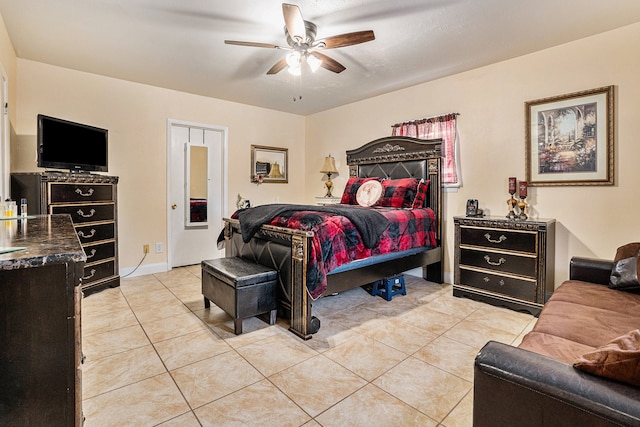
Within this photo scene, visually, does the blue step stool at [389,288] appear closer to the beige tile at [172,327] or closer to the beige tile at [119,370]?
the beige tile at [172,327]

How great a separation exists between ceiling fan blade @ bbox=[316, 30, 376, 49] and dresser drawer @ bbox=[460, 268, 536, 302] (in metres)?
2.41

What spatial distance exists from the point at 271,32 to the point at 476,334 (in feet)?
9.96

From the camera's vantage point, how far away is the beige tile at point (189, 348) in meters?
2.10

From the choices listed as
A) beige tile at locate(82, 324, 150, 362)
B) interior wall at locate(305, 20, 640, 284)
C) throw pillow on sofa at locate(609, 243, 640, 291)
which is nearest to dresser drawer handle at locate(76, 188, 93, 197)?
beige tile at locate(82, 324, 150, 362)

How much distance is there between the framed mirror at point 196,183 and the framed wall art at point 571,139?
4132 millimetres

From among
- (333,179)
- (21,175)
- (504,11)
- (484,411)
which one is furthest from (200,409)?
(333,179)

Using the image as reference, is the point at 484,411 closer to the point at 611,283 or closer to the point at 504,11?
the point at 611,283

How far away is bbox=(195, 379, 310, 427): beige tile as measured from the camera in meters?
1.54

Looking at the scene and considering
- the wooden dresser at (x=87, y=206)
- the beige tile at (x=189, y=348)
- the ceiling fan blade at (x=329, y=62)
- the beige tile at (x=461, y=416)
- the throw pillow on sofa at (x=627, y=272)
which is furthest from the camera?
the wooden dresser at (x=87, y=206)

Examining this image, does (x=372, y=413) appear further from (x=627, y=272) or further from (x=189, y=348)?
(x=627, y=272)

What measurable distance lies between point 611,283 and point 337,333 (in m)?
1.90

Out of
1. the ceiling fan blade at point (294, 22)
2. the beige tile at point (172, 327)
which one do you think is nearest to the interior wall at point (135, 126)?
the beige tile at point (172, 327)

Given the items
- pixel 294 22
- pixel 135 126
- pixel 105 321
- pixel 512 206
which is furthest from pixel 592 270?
pixel 135 126

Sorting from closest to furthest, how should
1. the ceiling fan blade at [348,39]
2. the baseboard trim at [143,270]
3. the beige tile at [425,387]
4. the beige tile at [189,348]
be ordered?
the beige tile at [425,387] → the beige tile at [189,348] → the ceiling fan blade at [348,39] → the baseboard trim at [143,270]
